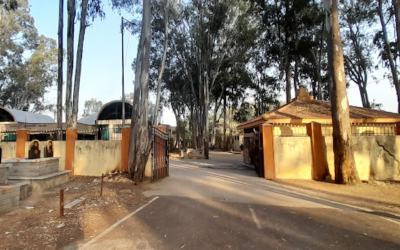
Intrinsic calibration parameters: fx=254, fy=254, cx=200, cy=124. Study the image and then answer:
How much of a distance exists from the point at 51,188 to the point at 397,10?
58.4 feet

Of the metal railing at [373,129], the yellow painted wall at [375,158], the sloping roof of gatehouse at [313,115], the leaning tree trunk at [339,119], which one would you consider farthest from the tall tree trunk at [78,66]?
the metal railing at [373,129]

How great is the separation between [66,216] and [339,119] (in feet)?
30.7

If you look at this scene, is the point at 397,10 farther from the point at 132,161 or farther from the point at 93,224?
the point at 93,224

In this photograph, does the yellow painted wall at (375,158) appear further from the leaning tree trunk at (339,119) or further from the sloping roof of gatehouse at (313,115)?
the sloping roof of gatehouse at (313,115)

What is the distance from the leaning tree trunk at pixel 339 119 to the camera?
933 cm

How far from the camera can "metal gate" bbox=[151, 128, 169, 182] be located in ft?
33.1

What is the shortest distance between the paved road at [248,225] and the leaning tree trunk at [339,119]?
111 inches

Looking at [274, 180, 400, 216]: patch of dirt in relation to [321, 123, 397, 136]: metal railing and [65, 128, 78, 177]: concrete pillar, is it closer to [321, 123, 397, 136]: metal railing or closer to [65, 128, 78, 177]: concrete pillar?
[321, 123, 397, 136]: metal railing

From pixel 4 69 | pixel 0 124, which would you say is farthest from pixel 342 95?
pixel 4 69

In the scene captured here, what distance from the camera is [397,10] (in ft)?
42.9

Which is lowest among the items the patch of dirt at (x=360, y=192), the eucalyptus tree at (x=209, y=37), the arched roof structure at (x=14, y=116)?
the patch of dirt at (x=360, y=192)

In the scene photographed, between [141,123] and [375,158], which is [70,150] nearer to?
[141,123]

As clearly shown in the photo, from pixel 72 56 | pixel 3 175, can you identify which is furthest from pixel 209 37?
pixel 3 175

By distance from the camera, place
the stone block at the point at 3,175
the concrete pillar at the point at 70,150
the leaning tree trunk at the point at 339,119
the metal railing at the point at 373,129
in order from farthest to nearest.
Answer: the metal railing at the point at 373,129
the concrete pillar at the point at 70,150
the leaning tree trunk at the point at 339,119
the stone block at the point at 3,175
